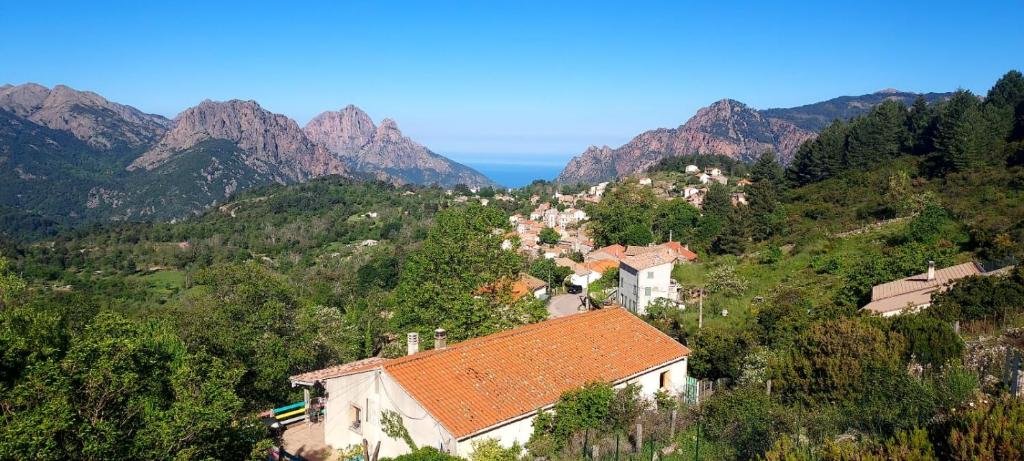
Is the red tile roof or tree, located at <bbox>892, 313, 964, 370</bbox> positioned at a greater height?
tree, located at <bbox>892, 313, 964, 370</bbox>

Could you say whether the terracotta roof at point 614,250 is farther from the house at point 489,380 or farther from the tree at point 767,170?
the house at point 489,380

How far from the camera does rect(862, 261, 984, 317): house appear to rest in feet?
68.5

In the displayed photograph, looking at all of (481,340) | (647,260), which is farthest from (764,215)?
(481,340)

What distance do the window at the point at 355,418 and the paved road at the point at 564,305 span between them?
72.8ft

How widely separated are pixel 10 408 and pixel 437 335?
30.8ft

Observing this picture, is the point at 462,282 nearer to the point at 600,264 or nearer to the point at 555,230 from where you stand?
the point at 600,264

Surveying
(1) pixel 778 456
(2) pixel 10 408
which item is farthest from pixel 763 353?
(2) pixel 10 408

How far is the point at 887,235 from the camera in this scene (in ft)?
120

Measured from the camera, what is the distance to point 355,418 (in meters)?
14.9

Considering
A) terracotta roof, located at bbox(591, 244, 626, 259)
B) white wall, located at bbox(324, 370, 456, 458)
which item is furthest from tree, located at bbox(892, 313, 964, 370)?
terracotta roof, located at bbox(591, 244, 626, 259)

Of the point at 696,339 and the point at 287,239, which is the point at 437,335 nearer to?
the point at 696,339

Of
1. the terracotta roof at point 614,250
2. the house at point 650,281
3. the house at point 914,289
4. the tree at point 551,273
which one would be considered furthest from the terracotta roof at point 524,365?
the terracotta roof at point 614,250

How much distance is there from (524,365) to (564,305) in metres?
26.5

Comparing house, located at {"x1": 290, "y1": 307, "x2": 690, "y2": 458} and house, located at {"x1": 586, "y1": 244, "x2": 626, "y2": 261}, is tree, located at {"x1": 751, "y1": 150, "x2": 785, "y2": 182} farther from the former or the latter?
house, located at {"x1": 290, "y1": 307, "x2": 690, "y2": 458}
